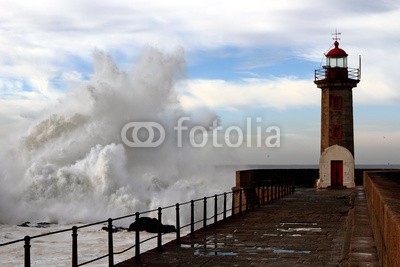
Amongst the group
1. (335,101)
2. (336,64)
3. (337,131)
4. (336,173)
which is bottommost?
(336,173)

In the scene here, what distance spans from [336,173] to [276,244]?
21.3m

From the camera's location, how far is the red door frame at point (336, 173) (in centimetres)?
3048

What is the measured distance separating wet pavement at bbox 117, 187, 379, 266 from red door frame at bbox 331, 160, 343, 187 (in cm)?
1537

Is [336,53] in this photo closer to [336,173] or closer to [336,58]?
[336,58]

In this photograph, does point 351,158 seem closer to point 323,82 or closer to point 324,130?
point 324,130

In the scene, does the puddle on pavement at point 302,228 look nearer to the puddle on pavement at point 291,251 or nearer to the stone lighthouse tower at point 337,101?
the puddle on pavement at point 291,251

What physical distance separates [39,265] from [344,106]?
19.2m

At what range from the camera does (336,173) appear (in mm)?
30656

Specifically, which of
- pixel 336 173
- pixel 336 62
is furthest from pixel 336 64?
pixel 336 173

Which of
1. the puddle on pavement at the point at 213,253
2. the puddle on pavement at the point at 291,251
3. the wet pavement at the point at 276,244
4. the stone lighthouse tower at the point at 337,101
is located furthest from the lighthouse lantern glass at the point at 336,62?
the puddle on pavement at the point at 213,253

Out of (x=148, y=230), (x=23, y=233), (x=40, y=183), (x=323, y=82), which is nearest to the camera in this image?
(x=148, y=230)

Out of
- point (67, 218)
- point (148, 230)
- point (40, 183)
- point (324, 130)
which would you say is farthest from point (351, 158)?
point (40, 183)

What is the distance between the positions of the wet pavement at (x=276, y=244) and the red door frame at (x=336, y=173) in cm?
1537

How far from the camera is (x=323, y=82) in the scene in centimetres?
3158
